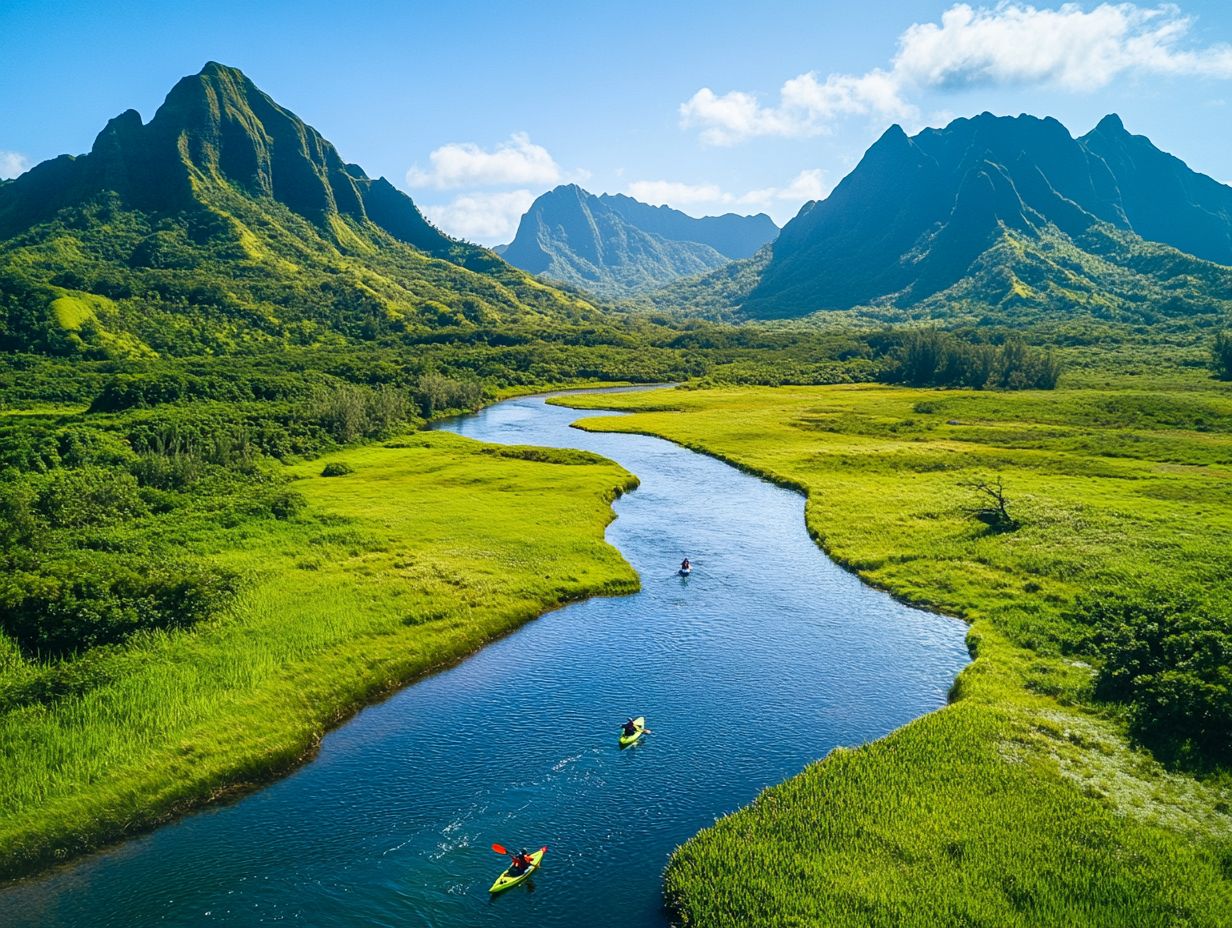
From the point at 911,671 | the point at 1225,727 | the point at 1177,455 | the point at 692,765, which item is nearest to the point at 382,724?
the point at 692,765

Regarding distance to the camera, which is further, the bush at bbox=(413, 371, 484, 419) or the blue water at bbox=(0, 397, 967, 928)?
the bush at bbox=(413, 371, 484, 419)

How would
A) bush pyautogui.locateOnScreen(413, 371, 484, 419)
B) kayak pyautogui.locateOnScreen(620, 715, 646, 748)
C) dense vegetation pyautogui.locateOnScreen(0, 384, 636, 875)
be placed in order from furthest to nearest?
bush pyautogui.locateOnScreen(413, 371, 484, 419) < kayak pyautogui.locateOnScreen(620, 715, 646, 748) < dense vegetation pyautogui.locateOnScreen(0, 384, 636, 875)

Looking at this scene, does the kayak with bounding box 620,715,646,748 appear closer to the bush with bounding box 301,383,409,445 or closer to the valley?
the valley

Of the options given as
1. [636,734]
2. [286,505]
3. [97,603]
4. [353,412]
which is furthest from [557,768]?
[353,412]

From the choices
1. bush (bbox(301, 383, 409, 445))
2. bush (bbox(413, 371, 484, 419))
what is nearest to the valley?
bush (bbox(301, 383, 409, 445))

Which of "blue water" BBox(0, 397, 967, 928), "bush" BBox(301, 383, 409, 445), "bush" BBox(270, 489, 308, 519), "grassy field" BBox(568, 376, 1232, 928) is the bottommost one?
"blue water" BBox(0, 397, 967, 928)

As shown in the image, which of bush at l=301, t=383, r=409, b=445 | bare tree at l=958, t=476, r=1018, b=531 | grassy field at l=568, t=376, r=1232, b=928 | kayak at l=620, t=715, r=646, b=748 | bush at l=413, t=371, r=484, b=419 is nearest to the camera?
grassy field at l=568, t=376, r=1232, b=928
